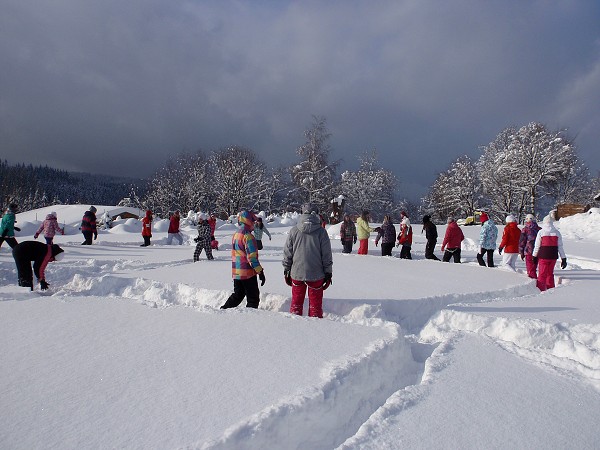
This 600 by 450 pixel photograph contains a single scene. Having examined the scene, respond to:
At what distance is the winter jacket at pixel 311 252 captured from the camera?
5.69 m

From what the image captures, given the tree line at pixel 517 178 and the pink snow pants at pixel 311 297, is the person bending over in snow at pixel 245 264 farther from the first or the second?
the tree line at pixel 517 178

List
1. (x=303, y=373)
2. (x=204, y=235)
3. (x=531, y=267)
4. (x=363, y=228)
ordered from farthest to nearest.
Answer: (x=363, y=228) < (x=204, y=235) < (x=531, y=267) < (x=303, y=373)

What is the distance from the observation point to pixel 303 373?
3.55m

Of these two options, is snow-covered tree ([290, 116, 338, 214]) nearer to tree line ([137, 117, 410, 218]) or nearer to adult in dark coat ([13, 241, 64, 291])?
tree line ([137, 117, 410, 218])

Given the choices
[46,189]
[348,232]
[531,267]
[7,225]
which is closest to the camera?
[531,267]

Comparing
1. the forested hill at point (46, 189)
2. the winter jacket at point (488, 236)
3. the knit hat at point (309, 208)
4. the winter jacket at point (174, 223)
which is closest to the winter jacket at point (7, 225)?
the winter jacket at point (174, 223)

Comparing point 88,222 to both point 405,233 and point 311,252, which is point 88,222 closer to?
point 405,233

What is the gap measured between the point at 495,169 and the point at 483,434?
150 feet

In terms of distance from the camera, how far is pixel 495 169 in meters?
43.1

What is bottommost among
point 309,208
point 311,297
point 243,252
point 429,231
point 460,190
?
point 311,297

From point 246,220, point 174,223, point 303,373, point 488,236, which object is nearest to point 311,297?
point 246,220

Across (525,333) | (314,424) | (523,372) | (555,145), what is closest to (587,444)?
(523,372)

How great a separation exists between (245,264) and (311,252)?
1057 millimetres

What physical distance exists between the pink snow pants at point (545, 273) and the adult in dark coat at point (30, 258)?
10.1 metres
